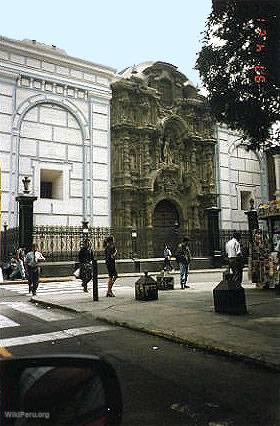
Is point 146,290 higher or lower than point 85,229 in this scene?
lower

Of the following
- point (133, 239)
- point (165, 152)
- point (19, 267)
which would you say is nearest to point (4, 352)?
point (19, 267)

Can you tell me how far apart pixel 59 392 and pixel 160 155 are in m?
28.0

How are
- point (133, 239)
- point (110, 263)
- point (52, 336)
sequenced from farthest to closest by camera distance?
point (133, 239)
point (110, 263)
point (52, 336)

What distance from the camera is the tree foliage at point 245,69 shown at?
21.0 feet

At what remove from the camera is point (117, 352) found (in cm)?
Result: 546

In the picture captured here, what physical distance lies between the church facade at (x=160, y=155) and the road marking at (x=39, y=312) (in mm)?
15176

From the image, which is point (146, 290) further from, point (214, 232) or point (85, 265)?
point (214, 232)

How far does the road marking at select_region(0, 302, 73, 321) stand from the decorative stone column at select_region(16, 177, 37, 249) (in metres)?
9.46

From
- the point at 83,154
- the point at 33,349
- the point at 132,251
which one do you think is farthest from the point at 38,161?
the point at 33,349

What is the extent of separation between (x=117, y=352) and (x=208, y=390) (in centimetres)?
184

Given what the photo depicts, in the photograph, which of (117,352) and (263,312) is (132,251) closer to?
(263,312)

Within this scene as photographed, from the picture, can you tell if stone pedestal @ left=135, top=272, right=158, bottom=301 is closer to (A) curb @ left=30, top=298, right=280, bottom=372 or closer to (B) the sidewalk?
(B) the sidewalk

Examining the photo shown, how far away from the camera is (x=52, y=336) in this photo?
21.5 feet

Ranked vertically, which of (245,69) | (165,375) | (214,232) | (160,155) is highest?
(160,155)
